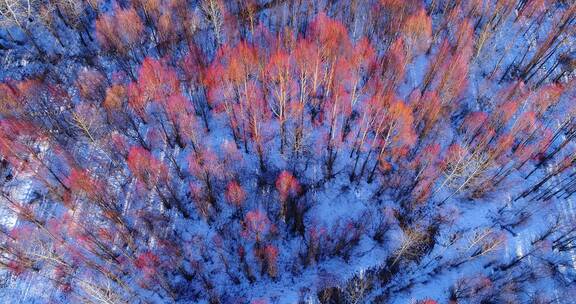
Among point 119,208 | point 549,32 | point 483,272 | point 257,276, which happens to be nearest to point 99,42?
point 119,208

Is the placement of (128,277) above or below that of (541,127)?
below

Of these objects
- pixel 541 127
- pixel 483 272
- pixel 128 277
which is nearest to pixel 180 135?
pixel 128 277

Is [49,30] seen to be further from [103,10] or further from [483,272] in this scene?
[483,272]

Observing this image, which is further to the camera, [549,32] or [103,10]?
[549,32]

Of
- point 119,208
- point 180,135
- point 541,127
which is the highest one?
point 541,127

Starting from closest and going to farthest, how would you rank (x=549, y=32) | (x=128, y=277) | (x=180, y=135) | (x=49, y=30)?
(x=128, y=277) < (x=180, y=135) < (x=49, y=30) < (x=549, y=32)

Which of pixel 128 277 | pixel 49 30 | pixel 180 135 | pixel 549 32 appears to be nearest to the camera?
pixel 128 277

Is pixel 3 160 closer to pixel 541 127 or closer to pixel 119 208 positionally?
pixel 119 208
